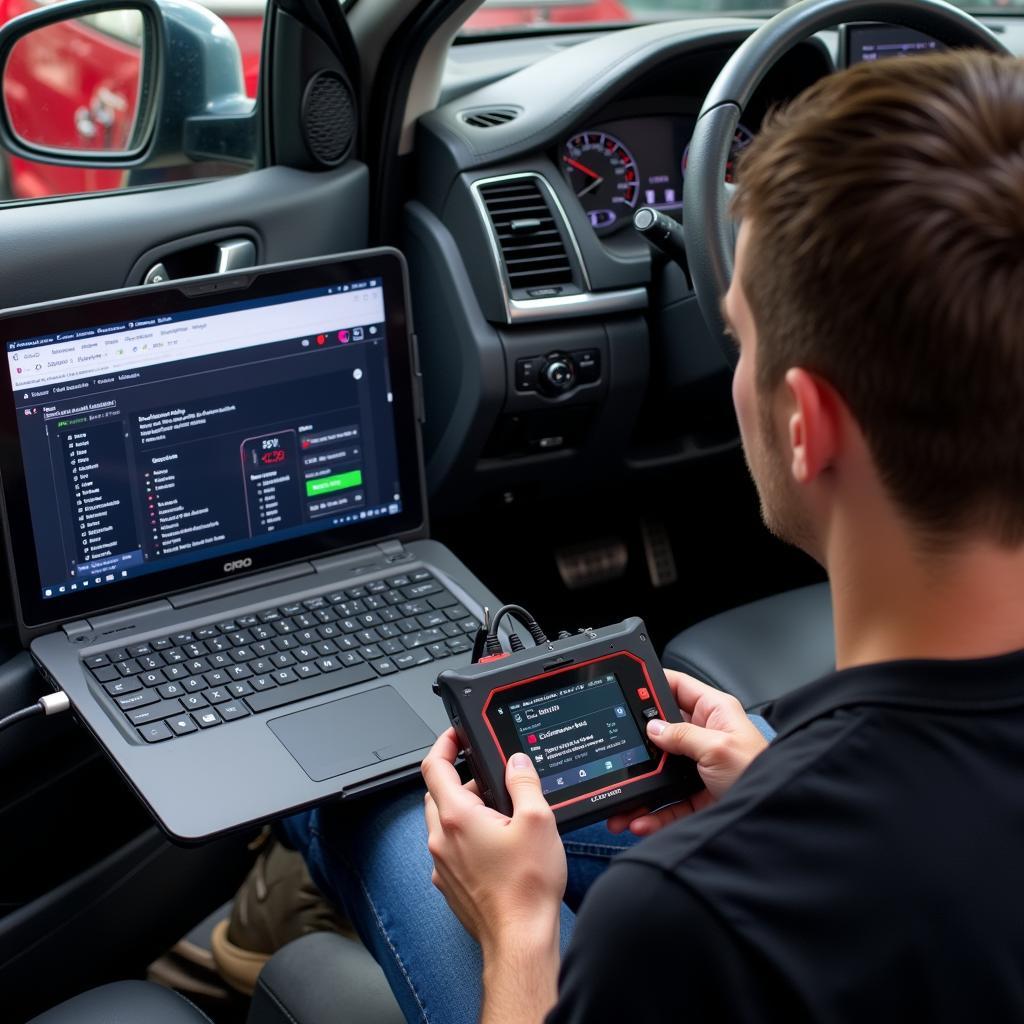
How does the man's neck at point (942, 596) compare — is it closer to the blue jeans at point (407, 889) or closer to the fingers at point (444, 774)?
the fingers at point (444, 774)

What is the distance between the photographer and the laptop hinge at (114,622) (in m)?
1.40

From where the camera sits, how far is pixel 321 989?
1.14 m

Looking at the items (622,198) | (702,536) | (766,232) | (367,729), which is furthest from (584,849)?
(702,536)

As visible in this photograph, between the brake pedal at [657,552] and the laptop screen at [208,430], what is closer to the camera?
the laptop screen at [208,430]

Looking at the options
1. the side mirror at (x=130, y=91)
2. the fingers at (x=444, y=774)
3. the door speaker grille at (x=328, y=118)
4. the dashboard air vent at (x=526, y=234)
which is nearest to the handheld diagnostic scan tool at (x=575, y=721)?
the fingers at (x=444, y=774)

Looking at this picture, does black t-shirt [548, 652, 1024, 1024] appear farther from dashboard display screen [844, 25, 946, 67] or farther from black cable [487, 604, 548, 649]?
dashboard display screen [844, 25, 946, 67]

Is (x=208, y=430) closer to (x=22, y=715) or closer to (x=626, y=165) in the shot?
(x=22, y=715)

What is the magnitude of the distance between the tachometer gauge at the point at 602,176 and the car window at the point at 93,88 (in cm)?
47

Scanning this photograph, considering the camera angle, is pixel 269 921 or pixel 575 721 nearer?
pixel 575 721

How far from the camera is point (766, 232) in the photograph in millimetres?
784

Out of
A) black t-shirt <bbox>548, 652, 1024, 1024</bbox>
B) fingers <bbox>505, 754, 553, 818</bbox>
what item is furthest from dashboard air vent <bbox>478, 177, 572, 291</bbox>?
black t-shirt <bbox>548, 652, 1024, 1024</bbox>

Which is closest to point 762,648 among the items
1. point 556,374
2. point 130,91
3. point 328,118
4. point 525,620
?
point 525,620

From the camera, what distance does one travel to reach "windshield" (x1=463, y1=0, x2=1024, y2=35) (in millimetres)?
2213

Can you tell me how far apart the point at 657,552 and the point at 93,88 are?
4.03 feet
